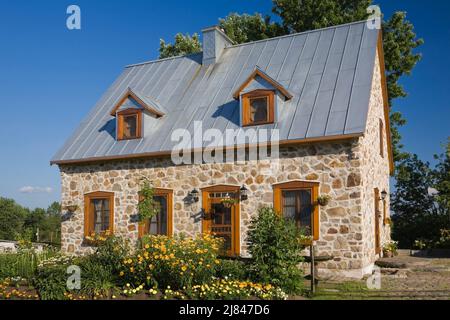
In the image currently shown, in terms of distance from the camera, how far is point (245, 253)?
13945 millimetres

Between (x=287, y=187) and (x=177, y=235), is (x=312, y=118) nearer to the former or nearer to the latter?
(x=287, y=187)

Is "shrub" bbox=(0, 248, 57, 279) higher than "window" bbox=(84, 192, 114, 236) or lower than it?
lower

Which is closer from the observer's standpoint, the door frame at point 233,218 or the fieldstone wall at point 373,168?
the fieldstone wall at point 373,168

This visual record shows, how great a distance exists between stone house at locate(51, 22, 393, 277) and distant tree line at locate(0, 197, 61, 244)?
2510 centimetres

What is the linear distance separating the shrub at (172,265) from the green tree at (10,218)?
3452 cm

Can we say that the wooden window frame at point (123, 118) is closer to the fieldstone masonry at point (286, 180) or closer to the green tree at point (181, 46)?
the fieldstone masonry at point (286, 180)

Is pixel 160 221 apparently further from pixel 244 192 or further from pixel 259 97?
pixel 259 97

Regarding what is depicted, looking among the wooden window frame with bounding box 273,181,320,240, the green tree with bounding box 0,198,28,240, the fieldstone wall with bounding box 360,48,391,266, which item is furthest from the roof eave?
the green tree with bounding box 0,198,28,240

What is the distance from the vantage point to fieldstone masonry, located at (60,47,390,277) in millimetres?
12703

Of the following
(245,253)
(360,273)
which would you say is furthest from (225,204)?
(360,273)

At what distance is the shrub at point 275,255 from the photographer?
1017 centimetres

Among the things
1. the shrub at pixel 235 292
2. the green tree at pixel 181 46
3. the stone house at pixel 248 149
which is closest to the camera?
the shrub at pixel 235 292

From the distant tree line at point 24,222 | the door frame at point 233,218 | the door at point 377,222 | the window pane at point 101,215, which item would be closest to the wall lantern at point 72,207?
the window pane at point 101,215

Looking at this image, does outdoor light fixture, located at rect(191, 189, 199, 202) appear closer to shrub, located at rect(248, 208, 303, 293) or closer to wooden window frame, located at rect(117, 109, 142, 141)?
wooden window frame, located at rect(117, 109, 142, 141)
